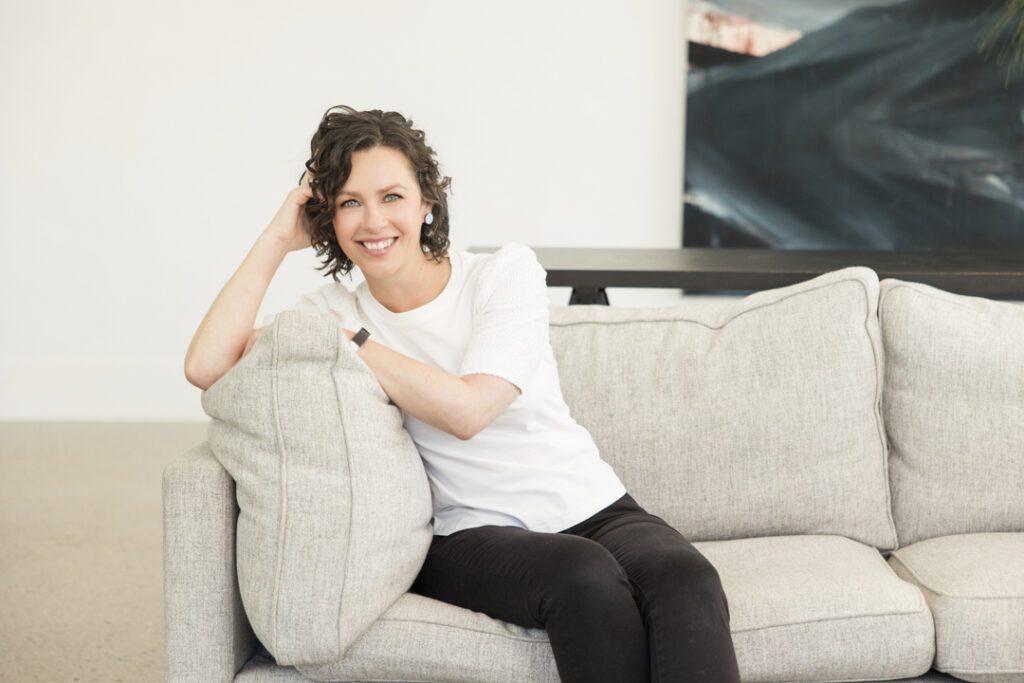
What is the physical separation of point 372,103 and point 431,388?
3315mm

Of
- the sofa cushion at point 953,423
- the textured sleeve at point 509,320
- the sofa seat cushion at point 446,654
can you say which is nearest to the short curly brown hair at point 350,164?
the textured sleeve at point 509,320

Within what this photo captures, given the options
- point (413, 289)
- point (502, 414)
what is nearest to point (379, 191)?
point (413, 289)

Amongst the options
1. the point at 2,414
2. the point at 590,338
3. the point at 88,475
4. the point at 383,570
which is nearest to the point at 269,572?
the point at 383,570

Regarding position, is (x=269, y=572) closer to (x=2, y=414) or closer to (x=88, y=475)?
(x=88, y=475)

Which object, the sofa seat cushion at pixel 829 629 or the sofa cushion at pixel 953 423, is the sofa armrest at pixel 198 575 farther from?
the sofa cushion at pixel 953 423

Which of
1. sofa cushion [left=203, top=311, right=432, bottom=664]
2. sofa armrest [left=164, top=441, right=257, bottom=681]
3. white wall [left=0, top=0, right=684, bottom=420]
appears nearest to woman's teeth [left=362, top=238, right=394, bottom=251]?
sofa cushion [left=203, top=311, right=432, bottom=664]

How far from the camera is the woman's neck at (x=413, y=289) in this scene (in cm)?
188

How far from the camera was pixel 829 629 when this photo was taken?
167 centimetres

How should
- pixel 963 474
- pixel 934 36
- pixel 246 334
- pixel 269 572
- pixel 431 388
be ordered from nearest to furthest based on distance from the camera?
pixel 269 572
pixel 431 388
pixel 246 334
pixel 963 474
pixel 934 36

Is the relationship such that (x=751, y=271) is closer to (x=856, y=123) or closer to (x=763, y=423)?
(x=763, y=423)

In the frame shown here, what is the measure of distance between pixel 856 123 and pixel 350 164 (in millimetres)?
3279

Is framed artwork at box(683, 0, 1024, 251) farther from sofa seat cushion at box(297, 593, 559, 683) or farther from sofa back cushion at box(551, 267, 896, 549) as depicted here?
sofa seat cushion at box(297, 593, 559, 683)

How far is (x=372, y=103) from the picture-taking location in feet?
15.8

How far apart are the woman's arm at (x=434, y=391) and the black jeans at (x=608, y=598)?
18 cm
